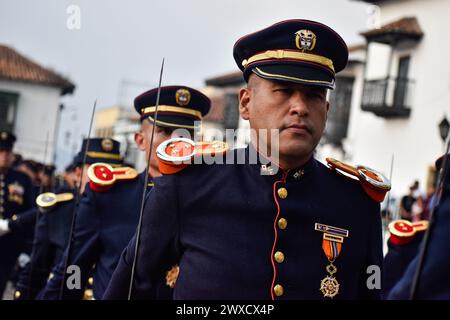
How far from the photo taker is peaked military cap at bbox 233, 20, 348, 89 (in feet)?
10.9

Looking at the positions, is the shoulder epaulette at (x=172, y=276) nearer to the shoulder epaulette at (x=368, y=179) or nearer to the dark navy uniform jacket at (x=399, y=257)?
the shoulder epaulette at (x=368, y=179)

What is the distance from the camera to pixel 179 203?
3.35 meters

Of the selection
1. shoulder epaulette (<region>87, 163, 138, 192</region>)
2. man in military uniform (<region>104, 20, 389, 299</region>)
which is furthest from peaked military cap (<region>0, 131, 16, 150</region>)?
man in military uniform (<region>104, 20, 389, 299</region>)

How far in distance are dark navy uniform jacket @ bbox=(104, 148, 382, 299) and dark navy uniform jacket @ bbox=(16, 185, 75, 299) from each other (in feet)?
12.0

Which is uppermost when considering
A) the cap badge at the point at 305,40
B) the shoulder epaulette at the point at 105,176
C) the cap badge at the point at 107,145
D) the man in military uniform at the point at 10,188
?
the cap badge at the point at 305,40

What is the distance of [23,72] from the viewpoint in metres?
48.6

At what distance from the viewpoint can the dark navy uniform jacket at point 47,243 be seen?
700cm

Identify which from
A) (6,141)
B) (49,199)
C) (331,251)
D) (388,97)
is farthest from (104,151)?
(388,97)

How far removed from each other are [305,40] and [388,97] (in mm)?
23997

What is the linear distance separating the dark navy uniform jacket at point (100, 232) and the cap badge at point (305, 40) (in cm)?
229

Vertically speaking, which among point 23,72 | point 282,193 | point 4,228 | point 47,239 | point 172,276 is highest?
point 23,72

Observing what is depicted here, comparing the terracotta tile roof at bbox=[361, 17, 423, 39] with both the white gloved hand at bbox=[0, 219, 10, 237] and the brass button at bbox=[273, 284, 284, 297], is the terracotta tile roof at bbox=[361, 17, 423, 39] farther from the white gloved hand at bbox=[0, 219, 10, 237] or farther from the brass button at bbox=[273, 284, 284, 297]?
the brass button at bbox=[273, 284, 284, 297]

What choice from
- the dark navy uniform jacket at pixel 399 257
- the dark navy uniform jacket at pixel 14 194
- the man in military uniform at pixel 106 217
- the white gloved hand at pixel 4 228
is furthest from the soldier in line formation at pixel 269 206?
the dark navy uniform jacket at pixel 14 194

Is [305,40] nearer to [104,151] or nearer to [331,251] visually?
[331,251]
